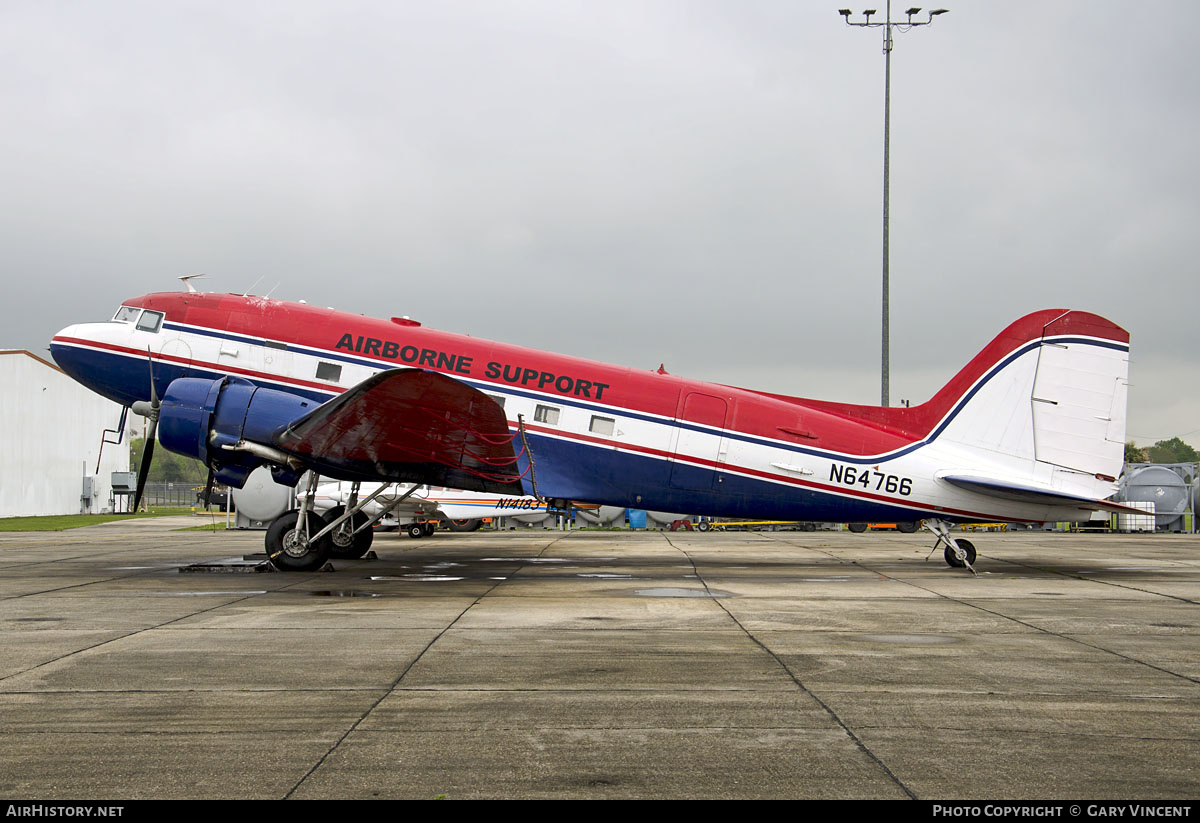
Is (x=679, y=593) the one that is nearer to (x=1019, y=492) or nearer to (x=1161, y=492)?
(x=1019, y=492)

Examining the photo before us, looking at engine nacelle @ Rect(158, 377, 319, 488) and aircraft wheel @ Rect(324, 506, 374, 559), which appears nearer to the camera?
engine nacelle @ Rect(158, 377, 319, 488)

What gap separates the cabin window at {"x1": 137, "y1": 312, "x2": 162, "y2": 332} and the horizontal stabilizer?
1517cm

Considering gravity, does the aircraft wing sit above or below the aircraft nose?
below

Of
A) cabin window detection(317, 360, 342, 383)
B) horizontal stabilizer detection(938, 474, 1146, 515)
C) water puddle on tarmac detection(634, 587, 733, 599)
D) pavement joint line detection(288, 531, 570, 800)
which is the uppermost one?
cabin window detection(317, 360, 342, 383)

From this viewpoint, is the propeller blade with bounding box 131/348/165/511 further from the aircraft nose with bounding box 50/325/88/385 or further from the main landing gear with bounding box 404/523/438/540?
the main landing gear with bounding box 404/523/438/540

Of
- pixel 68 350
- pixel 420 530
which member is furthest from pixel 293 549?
pixel 420 530

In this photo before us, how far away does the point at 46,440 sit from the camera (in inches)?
1983

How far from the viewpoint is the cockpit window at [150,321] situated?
16.9 m

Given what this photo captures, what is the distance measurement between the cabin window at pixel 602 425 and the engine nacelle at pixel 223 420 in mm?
5032

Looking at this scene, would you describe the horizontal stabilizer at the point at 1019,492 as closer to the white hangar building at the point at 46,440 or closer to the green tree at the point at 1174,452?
the white hangar building at the point at 46,440

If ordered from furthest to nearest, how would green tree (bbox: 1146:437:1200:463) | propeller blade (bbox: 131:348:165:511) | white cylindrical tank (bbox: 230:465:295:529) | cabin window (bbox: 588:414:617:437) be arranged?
green tree (bbox: 1146:437:1200:463)
white cylindrical tank (bbox: 230:465:295:529)
cabin window (bbox: 588:414:617:437)
propeller blade (bbox: 131:348:165:511)

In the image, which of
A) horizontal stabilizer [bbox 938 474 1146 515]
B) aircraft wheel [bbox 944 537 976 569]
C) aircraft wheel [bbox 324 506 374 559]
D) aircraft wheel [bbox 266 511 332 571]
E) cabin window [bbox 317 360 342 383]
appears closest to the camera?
aircraft wheel [bbox 266 511 332 571]

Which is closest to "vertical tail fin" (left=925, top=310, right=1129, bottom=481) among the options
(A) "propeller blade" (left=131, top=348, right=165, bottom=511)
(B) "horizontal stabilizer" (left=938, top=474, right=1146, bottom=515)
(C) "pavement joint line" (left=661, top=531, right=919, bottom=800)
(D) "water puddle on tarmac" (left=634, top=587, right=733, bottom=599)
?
(B) "horizontal stabilizer" (left=938, top=474, right=1146, bottom=515)

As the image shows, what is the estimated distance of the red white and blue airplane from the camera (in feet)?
54.1
